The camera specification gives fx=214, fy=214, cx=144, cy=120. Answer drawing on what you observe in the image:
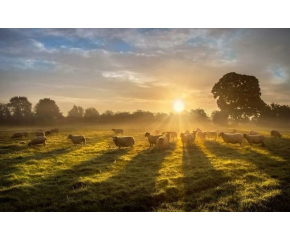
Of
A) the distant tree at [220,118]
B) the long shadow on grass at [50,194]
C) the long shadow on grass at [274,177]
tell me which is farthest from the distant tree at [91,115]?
the long shadow on grass at [274,177]

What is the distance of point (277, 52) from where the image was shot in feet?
34.7

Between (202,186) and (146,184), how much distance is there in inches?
75.8

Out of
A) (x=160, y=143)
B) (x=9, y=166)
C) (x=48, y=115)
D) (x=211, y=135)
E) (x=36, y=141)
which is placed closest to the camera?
(x=9, y=166)

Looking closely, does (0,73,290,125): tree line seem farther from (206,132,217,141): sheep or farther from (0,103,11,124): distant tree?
(206,132,217,141): sheep

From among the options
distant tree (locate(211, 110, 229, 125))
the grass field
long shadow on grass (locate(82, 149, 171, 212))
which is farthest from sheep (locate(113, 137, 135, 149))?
distant tree (locate(211, 110, 229, 125))

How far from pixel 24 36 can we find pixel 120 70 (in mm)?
4763

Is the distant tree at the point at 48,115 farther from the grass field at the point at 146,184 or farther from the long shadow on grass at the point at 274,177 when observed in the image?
the long shadow on grass at the point at 274,177

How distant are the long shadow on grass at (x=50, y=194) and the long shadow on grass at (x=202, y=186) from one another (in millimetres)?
3251

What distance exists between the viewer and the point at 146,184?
747cm

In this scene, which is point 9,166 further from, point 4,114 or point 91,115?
point 91,115

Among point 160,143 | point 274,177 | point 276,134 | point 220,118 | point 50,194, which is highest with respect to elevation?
point 220,118

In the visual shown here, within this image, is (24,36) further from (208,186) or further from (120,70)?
(208,186)

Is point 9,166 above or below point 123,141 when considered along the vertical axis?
below

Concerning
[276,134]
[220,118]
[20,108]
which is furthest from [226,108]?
[20,108]
